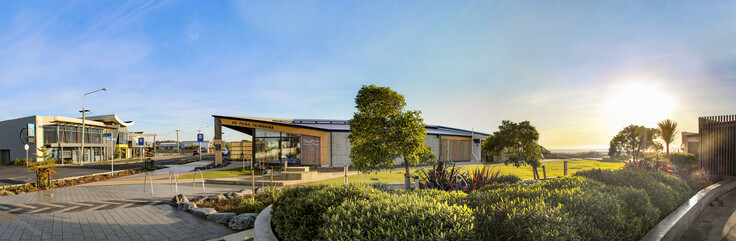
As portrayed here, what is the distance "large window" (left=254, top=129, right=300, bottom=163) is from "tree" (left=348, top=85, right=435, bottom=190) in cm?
1697

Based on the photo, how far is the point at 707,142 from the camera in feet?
47.8

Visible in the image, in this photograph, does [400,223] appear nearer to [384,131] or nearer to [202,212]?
[202,212]

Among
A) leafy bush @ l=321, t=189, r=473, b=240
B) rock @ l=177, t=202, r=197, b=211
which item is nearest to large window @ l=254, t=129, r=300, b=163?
rock @ l=177, t=202, r=197, b=211

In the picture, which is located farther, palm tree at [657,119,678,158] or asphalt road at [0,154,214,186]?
palm tree at [657,119,678,158]

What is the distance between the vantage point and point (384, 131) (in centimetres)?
1024

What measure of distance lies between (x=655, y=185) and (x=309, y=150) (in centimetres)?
2206

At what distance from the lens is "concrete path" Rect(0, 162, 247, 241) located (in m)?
6.61

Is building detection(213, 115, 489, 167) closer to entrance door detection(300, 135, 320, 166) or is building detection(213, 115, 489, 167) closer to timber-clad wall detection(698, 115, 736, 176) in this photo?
entrance door detection(300, 135, 320, 166)

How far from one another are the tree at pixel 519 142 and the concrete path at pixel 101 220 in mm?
12111

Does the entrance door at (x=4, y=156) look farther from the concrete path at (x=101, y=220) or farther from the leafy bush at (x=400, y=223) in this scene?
the leafy bush at (x=400, y=223)

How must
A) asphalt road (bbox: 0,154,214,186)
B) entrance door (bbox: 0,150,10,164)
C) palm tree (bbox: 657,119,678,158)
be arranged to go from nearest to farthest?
asphalt road (bbox: 0,154,214,186) → palm tree (bbox: 657,119,678,158) → entrance door (bbox: 0,150,10,164)

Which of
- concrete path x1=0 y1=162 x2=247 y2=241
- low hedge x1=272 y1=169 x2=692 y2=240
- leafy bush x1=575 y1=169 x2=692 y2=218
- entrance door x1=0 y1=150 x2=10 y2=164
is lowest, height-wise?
entrance door x1=0 y1=150 x2=10 y2=164

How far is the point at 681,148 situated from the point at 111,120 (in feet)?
222

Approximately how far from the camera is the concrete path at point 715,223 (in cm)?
595
